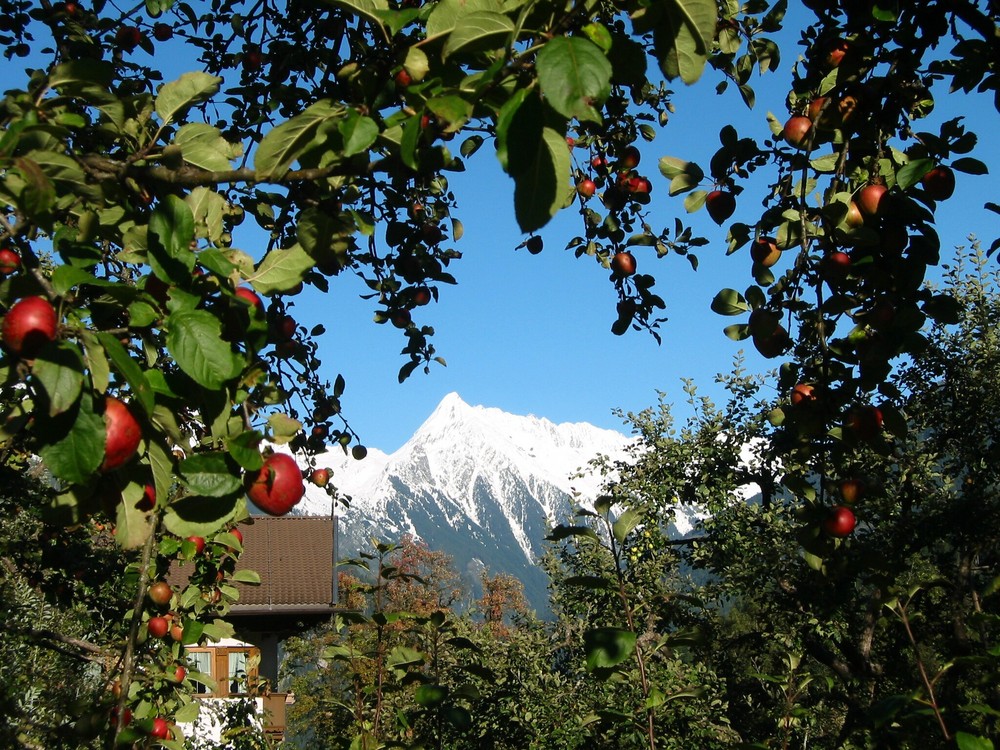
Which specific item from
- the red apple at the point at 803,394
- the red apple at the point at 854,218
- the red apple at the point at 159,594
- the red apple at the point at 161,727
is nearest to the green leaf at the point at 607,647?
the red apple at the point at 803,394

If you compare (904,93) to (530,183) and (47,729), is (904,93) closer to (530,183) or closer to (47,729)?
(530,183)

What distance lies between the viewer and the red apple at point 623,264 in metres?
3.23

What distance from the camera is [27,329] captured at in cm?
104

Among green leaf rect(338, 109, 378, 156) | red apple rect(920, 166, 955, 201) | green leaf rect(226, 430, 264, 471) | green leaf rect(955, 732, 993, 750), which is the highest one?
red apple rect(920, 166, 955, 201)

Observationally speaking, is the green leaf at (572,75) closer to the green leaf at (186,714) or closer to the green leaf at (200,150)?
the green leaf at (200,150)

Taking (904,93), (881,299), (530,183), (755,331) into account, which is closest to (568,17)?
(530,183)

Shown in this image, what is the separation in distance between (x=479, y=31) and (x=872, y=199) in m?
1.18

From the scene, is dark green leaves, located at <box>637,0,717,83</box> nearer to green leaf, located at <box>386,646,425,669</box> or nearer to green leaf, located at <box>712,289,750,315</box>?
green leaf, located at <box>712,289,750,315</box>

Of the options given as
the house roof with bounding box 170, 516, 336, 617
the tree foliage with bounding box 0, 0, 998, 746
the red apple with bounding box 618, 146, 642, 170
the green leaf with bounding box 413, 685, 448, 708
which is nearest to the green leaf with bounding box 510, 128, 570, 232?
the tree foliage with bounding box 0, 0, 998, 746

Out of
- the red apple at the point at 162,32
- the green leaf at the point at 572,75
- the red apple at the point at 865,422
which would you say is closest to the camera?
the green leaf at the point at 572,75

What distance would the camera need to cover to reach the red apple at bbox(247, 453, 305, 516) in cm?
132

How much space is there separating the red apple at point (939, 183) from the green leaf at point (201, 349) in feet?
5.64

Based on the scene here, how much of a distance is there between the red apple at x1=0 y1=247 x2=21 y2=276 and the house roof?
14.3 meters

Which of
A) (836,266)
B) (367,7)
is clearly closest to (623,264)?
(836,266)
